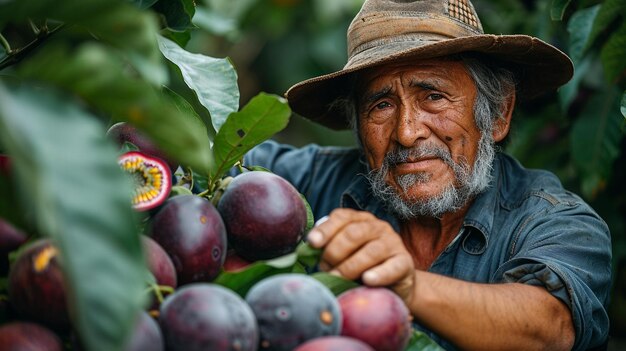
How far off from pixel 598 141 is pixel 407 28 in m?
0.94

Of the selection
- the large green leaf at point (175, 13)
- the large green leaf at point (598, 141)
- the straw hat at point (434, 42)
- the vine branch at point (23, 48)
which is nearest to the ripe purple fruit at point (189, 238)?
the vine branch at point (23, 48)

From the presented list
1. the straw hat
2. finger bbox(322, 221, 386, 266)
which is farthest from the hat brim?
finger bbox(322, 221, 386, 266)

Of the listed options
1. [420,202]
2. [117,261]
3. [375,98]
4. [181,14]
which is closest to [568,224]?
[420,202]

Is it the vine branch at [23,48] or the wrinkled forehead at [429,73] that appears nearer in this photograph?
the vine branch at [23,48]

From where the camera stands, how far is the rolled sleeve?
1485 mm

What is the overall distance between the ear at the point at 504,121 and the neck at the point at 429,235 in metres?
0.26

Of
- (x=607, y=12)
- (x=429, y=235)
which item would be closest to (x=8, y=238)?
(x=429, y=235)

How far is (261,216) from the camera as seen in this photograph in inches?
43.3

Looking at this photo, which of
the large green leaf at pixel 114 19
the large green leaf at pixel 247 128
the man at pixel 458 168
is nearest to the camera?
the large green leaf at pixel 114 19

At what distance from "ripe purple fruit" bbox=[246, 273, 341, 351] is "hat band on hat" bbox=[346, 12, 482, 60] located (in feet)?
3.88

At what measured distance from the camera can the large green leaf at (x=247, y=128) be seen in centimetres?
113

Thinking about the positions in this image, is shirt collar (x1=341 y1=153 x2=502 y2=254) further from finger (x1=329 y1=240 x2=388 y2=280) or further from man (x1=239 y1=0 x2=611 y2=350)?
finger (x1=329 y1=240 x2=388 y2=280)

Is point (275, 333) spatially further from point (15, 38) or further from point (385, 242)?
point (15, 38)

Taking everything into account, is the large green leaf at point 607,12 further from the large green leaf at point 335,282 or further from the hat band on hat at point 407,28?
the large green leaf at point 335,282
